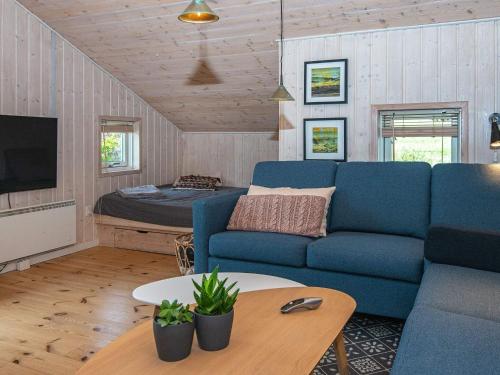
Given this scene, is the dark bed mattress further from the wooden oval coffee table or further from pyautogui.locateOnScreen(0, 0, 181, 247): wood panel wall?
the wooden oval coffee table

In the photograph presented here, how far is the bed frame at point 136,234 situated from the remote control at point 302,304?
9.24ft

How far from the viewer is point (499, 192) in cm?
289

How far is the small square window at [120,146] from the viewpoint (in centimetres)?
546

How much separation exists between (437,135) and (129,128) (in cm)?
341

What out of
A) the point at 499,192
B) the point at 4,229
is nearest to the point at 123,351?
the point at 499,192

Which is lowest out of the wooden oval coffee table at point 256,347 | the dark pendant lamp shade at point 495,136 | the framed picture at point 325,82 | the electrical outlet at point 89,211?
the wooden oval coffee table at point 256,347

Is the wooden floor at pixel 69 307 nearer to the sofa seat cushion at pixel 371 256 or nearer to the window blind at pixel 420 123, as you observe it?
the sofa seat cushion at pixel 371 256

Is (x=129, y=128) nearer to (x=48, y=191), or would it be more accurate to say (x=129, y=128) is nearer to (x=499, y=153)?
(x=48, y=191)

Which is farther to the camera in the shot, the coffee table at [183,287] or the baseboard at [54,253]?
the baseboard at [54,253]

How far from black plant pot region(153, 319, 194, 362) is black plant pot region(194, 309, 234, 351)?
2.5 inches

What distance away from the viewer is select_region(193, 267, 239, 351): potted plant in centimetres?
154

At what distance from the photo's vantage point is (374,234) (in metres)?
3.18

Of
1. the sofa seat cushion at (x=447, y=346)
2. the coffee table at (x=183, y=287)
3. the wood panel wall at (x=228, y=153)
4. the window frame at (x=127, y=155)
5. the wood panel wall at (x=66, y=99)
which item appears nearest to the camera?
the sofa seat cushion at (x=447, y=346)

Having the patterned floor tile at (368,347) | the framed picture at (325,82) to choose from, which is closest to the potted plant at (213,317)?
the patterned floor tile at (368,347)
